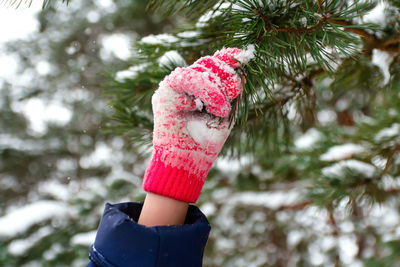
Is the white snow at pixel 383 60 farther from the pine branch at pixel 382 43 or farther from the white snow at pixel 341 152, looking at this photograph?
the white snow at pixel 341 152

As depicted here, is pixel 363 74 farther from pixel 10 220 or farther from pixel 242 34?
pixel 10 220

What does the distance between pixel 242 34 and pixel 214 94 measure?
0.09 m

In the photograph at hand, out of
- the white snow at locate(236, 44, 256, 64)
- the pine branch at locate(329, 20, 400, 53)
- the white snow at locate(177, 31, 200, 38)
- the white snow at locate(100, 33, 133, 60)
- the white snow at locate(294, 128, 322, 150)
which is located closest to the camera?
the white snow at locate(236, 44, 256, 64)

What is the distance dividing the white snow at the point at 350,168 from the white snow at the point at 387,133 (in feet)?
0.33

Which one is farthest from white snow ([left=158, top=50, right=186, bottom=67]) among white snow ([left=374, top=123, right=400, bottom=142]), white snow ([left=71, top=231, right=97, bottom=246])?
white snow ([left=71, top=231, right=97, bottom=246])

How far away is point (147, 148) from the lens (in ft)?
2.49

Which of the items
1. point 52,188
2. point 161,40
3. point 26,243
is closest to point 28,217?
point 26,243

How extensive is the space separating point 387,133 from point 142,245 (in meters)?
0.78

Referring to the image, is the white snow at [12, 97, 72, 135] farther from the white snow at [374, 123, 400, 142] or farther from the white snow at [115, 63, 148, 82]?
the white snow at [374, 123, 400, 142]

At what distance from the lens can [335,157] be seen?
0.97 meters

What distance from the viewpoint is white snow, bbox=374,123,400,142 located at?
2.88 feet

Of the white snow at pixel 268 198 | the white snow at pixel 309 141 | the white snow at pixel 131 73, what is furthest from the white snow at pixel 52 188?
the white snow at pixel 131 73

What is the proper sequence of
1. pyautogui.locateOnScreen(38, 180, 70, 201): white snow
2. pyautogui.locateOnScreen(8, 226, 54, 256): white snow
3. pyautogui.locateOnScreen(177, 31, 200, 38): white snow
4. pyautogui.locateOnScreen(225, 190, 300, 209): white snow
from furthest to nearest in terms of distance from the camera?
pyautogui.locateOnScreen(38, 180, 70, 201): white snow → pyautogui.locateOnScreen(8, 226, 54, 256): white snow → pyautogui.locateOnScreen(225, 190, 300, 209): white snow → pyautogui.locateOnScreen(177, 31, 200, 38): white snow

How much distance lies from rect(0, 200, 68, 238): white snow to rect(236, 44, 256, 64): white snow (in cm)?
203
